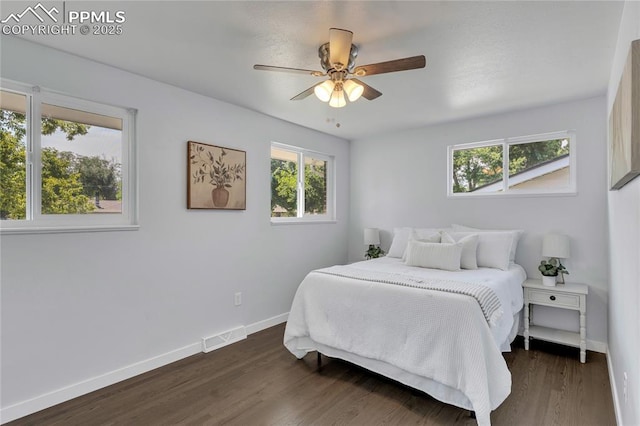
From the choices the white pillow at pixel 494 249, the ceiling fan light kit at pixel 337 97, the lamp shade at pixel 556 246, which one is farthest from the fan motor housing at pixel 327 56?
the lamp shade at pixel 556 246

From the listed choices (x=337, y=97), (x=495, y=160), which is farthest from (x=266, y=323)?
(x=495, y=160)

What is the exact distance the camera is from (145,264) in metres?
2.81

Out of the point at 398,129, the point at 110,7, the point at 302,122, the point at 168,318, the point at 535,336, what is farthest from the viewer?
the point at 398,129

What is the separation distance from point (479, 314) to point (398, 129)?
2926 millimetres

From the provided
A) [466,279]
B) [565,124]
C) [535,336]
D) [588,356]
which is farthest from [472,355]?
[565,124]

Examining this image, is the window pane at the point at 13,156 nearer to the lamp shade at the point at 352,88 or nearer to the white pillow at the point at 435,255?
the lamp shade at the point at 352,88

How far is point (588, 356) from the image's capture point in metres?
3.08

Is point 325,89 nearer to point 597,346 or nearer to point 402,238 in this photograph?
point 402,238

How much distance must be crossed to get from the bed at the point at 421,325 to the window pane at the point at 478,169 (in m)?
1.17

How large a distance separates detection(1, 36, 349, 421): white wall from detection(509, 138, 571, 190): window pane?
8.43 ft

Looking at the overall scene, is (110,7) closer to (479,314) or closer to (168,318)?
(168,318)

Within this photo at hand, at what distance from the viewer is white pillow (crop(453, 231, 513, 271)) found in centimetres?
328

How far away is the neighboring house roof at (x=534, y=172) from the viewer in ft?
11.5

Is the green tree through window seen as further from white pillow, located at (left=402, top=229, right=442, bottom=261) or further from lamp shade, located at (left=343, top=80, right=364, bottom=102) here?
lamp shade, located at (left=343, top=80, right=364, bottom=102)
